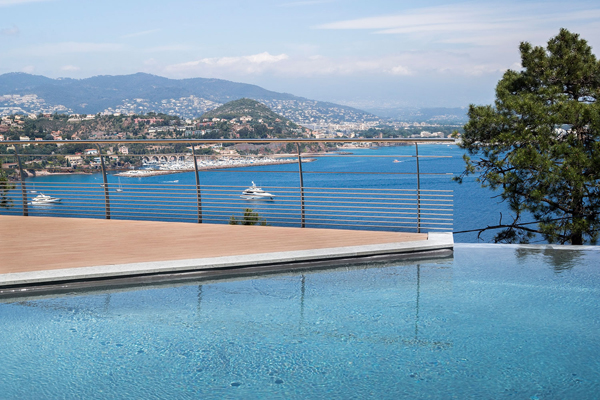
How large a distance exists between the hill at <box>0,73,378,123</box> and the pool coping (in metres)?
64.0

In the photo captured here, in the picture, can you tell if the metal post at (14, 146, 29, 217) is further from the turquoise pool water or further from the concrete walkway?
the turquoise pool water

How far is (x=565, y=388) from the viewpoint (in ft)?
7.79

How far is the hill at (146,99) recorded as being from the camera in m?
76.9

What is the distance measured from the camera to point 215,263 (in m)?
4.28

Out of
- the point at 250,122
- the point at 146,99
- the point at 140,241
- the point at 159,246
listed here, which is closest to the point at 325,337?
the point at 159,246

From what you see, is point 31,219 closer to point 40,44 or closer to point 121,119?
point 121,119

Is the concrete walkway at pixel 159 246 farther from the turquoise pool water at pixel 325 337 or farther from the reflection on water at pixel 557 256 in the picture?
the reflection on water at pixel 557 256

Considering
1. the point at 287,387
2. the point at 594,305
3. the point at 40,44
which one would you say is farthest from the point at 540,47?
the point at 40,44

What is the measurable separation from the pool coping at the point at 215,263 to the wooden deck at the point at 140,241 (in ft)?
0.54

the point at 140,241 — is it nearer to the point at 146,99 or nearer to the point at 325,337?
the point at 325,337

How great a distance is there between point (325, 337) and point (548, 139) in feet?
34.1

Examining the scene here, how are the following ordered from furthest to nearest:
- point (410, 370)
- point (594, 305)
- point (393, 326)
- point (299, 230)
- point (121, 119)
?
point (121, 119) < point (299, 230) < point (594, 305) < point (393, 326) < point (410, 370)

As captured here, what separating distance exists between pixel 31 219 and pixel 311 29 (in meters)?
118

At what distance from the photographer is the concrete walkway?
416 centimetres
